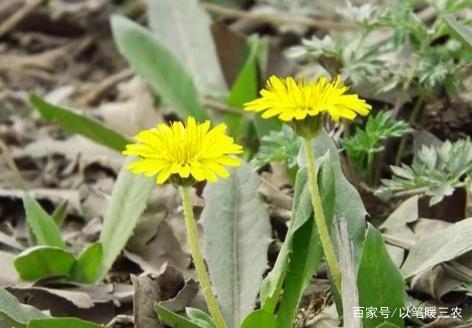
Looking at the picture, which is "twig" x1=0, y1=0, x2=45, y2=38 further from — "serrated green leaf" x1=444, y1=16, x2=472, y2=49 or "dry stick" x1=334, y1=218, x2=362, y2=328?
"dry stick" x1=334, y1=218, x2=362, y2=328

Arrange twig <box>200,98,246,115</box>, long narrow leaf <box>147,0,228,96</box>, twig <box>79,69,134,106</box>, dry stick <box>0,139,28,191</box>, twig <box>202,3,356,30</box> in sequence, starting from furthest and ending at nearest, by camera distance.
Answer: twig <box>79,69,134,106</box>, twig <box>202,3,356,30</box>, long narrow leaf <box>147,0,228,96</box>, twig <box>200,98,246,115</box>, dry stick <box>0,139,28,191</box>

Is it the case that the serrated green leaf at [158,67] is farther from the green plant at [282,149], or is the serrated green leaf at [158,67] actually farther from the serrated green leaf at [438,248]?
the serrated green leaf at [438,248]

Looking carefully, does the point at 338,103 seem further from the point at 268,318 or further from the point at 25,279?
the point at 25,279

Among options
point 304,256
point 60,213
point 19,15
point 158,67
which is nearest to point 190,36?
point 158,67

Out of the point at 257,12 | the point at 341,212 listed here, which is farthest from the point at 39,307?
the point at 257,12

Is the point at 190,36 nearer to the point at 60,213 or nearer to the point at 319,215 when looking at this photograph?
the point at 60,213

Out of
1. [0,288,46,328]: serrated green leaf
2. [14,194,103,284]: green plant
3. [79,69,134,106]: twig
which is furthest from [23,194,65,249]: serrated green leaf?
[79,69,134,106]: twig
